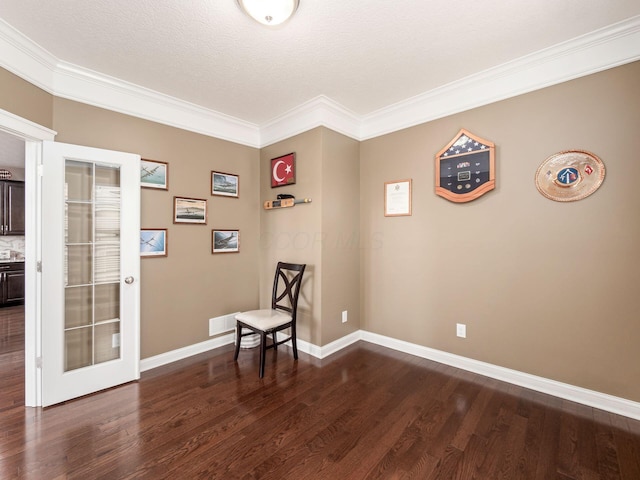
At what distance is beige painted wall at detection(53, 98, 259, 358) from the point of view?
9.07 feet

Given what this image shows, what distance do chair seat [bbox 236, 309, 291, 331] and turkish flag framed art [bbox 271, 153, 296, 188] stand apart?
156cm

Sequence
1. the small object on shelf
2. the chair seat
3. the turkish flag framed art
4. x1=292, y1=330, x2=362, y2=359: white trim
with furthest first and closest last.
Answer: the turkish flag framed art < the small object on shelf < x1=292, y1=330, x2=362, y2=359: white trim < the chair seat

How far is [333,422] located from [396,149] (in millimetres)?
2847

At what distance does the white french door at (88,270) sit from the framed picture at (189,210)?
454 mm

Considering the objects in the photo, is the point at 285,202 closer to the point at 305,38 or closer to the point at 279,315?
the point at 279,315

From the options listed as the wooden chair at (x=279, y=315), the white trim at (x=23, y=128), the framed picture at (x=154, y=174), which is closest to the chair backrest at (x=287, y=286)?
the wooden chair at (x=279, y=315)

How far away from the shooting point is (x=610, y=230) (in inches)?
86.4

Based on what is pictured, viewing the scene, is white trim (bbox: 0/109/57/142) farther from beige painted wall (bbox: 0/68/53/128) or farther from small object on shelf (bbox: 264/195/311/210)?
small object on shelf (bbox: 264/195/311/210)

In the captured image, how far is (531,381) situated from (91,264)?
4.03m

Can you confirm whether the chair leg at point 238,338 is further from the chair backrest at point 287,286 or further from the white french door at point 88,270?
the white french door at point 88,270

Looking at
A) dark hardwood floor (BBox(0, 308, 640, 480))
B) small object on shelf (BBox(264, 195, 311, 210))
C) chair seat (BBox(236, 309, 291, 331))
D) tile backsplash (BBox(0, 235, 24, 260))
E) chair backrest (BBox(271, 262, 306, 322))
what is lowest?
dark hardwood floor (BBox(0, 308, 640, 480))

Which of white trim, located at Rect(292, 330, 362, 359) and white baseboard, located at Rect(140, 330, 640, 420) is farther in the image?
white trim, located at Rect(292, 330, 362, 359)

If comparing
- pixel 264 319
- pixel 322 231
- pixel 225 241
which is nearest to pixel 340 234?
pixel 322 231

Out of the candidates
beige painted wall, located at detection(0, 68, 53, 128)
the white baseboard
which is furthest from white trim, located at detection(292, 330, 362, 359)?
beige painted wall, located at detection(0, 68, 53, 128)
